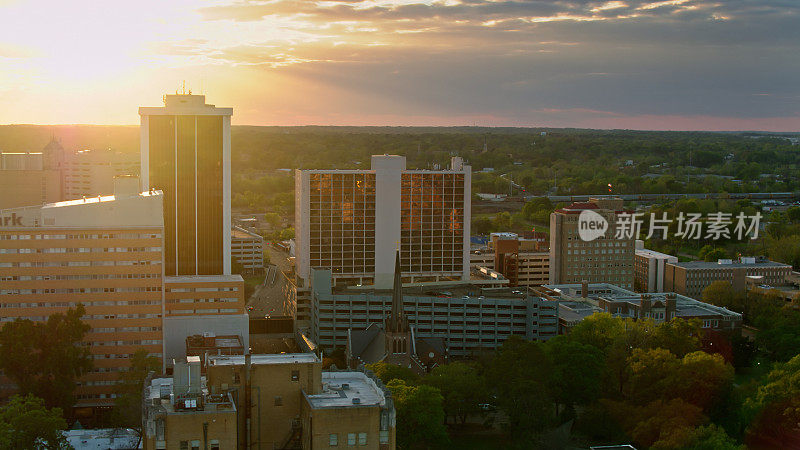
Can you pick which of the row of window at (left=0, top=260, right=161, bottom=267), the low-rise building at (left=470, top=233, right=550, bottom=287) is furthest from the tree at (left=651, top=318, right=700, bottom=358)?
the low-rise building at (left=470, top=233, right=550, bottom=287)

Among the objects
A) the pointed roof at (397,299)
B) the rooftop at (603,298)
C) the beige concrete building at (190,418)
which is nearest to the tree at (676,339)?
the rooftop at (603,298)

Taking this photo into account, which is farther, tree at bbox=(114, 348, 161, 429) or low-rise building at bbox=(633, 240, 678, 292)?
low-rise building at bbox=(633, 240, 678, 292)

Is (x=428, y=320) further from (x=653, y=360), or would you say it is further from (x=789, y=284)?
(x=789, y=284)

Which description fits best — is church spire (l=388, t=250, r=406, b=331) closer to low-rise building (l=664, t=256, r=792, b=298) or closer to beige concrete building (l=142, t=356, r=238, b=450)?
beige concrete building (l=142, t=356, r=238, b=450)

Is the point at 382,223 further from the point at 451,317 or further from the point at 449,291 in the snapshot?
the point at 451,317

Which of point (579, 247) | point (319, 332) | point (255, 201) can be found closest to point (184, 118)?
point (319, 332)

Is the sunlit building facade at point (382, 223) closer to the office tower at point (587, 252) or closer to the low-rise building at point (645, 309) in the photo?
the office tower at point (587, 252)
